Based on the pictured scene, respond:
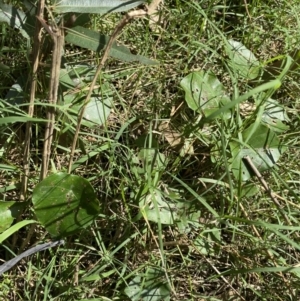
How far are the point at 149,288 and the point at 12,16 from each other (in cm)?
75

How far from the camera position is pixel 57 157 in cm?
138

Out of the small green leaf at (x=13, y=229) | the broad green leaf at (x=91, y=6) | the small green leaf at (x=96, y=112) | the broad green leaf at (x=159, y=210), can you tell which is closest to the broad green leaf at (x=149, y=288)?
the broad green leaf at (x=159, y=210)

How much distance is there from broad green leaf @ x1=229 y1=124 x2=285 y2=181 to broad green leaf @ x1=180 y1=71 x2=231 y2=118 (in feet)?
0.30

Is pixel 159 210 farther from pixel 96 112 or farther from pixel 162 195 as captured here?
pixel 96 112

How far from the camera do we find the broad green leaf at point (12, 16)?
119 centimetres

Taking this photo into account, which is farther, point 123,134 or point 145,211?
point 123,134

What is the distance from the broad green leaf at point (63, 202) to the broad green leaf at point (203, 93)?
391 mm

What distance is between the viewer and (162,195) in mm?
1362

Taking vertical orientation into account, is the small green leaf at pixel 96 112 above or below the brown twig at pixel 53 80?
below

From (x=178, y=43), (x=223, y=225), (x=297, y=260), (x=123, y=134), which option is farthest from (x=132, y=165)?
(x=297, y=260)

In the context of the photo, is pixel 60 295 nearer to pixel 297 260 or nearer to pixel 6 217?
pixel 6 217

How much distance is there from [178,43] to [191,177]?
397mm

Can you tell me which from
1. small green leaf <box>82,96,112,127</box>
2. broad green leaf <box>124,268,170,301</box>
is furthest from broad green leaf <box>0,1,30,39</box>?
broad green leaf <box>124,268,170,301</box>

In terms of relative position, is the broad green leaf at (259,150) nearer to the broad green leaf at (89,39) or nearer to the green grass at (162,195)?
the green grass at (162,195)
